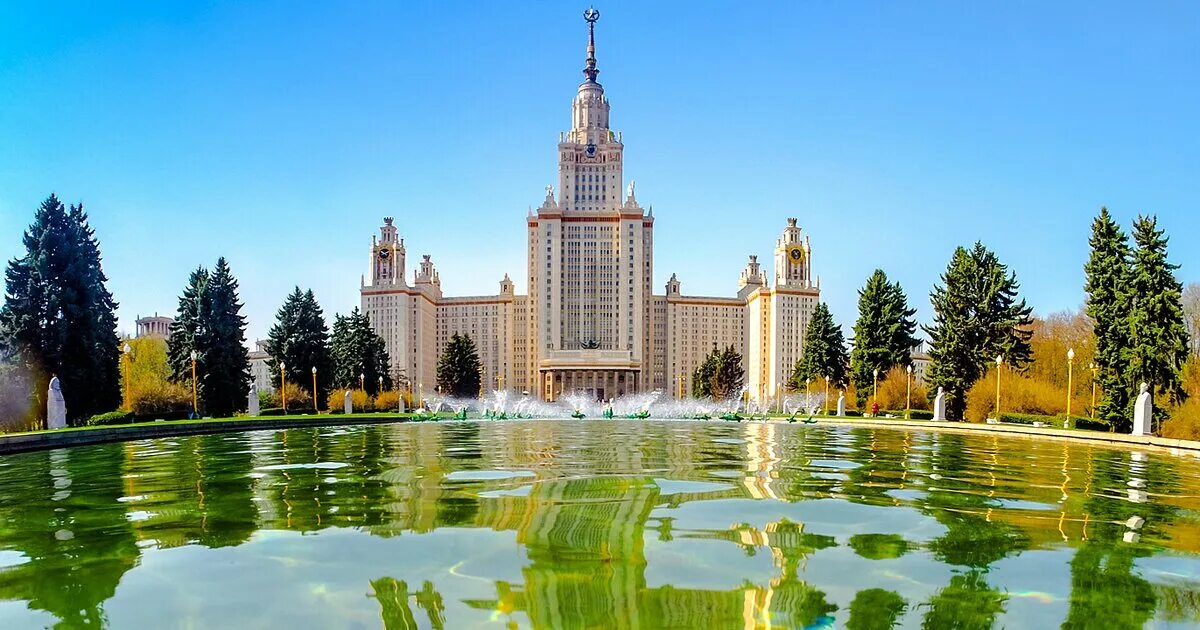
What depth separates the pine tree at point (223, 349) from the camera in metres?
45.5

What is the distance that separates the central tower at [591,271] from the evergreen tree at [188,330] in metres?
77.6

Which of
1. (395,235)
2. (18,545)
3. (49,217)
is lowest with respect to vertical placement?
(18,545)

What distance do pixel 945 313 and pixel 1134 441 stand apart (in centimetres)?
2238

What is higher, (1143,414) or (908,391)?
(1143,414)

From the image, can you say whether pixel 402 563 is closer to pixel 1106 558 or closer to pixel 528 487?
pixel 528 487

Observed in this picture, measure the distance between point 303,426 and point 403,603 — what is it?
37195mm

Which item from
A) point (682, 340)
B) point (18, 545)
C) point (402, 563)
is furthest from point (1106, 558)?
point (682, 340)

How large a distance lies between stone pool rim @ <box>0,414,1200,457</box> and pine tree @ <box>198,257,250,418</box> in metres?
7.17

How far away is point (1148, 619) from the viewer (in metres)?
5.70

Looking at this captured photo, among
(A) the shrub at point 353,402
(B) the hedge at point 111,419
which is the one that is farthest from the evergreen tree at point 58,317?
(A) the shrub at point 353,402

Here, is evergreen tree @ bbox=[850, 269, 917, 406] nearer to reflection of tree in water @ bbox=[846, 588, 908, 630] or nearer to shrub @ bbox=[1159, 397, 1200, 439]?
shrub @ bbox=[1159, 397, 1200, 439]

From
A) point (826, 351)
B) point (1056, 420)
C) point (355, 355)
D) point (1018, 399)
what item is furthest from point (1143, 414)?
point (355, 355)

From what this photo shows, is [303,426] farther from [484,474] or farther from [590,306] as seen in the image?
[590,306]

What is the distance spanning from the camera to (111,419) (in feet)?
108
